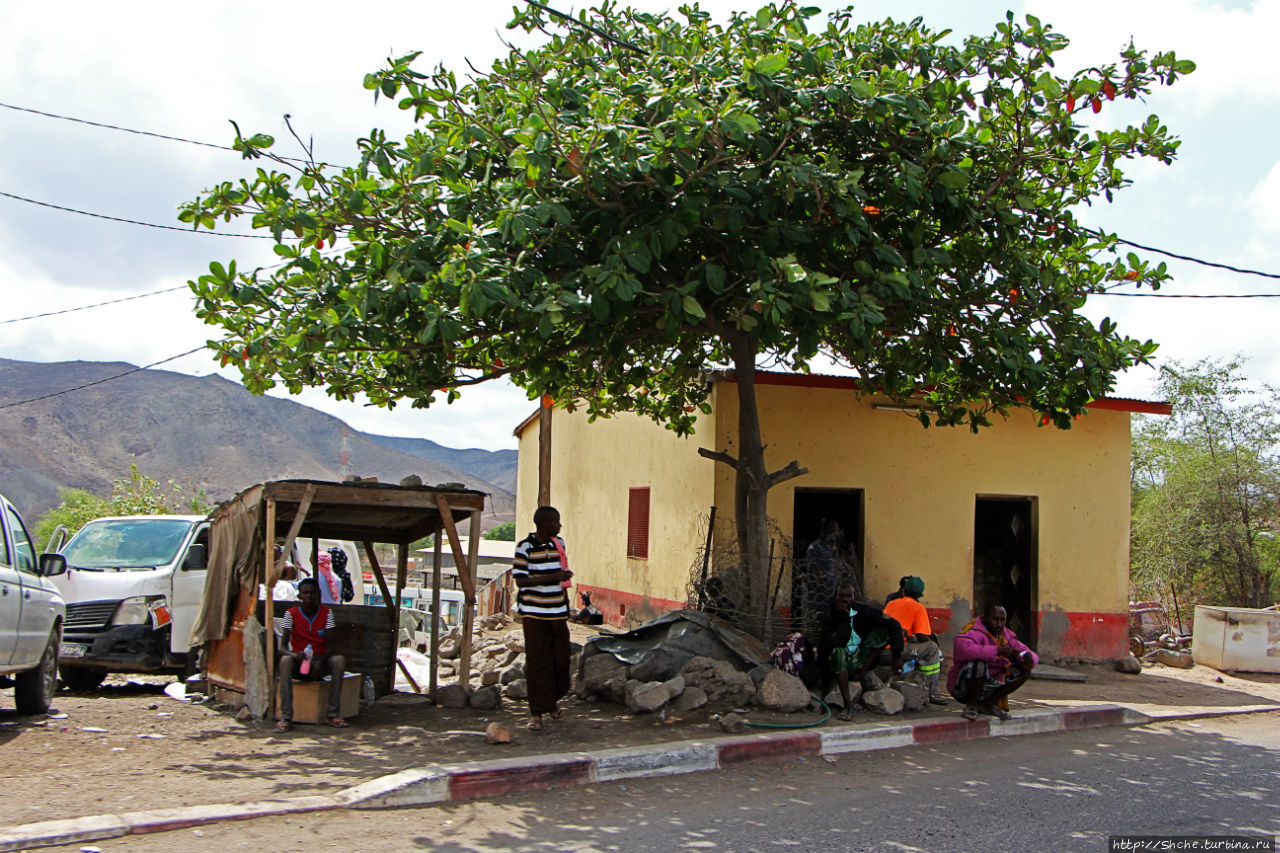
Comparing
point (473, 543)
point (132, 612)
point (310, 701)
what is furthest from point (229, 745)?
point (132, 612)

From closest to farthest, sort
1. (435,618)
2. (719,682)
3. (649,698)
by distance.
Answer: (649,698)
(719,682)
(435,618)

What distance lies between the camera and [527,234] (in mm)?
7246

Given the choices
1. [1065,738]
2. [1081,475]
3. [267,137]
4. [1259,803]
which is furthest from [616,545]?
[1259,803]

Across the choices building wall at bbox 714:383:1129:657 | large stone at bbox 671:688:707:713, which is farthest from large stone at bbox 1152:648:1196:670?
large stone at bbox 671:688:707:713

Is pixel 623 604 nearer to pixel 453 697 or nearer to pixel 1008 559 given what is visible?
pixel 1008 559

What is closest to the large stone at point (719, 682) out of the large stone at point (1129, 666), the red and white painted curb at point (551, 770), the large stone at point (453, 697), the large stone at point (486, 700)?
the red and white painted curb at point (551, 770)

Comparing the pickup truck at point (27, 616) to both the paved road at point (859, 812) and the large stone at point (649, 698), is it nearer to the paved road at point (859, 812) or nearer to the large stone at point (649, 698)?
the paved road at point (859, 812)

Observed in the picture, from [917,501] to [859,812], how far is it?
8263 mm

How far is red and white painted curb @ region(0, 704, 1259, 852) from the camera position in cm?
516

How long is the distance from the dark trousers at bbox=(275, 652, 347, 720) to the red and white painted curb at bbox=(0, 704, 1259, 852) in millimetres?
2034

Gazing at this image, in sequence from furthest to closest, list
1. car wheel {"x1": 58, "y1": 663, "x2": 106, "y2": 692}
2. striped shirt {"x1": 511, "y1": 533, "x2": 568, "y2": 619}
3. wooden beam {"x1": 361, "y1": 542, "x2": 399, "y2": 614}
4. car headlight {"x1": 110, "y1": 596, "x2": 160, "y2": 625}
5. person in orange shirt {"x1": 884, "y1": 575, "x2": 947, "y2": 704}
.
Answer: car wheel {"x1": 58, "y1": 663, "x2": 106, "y2": 692}
car headlight {"x1": 110, "y1": 596, "x2": 160, "y2": 625}
wooden beam {"x1": 361, "y1": 542, "x2": 399, "y2": 614}
person in orange shirt {"x1": 884, "y1": 575, "x2": 947, "y2": 704}
striped shirt {"x1": 511, "y1": 533, "x2": 568, "y2": 619}

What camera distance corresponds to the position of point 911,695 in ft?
30.8

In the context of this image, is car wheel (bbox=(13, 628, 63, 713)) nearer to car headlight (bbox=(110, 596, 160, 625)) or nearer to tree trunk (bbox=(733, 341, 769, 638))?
car headlight (bbox=(110, 596, 160, 625))

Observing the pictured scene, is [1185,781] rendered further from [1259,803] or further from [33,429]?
[33,429]
